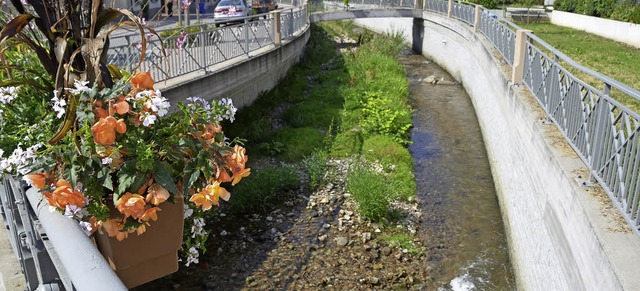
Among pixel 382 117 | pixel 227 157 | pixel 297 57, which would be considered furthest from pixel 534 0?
pixel 227 157

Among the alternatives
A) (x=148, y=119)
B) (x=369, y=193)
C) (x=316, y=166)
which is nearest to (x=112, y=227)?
(x=148, y=119)

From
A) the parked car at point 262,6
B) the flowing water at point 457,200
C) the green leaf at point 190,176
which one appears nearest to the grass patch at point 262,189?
the flowing water at point 457,200

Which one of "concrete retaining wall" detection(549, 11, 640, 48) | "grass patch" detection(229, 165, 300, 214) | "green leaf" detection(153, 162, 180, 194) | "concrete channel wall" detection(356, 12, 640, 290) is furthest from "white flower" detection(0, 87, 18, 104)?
"concrete retaining wall" detection(549, 11, 640, 48)

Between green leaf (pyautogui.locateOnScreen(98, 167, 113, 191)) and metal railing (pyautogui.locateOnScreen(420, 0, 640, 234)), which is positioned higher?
green leaf (pyautogui.locateOnScreen(98, 167, 113, 191))

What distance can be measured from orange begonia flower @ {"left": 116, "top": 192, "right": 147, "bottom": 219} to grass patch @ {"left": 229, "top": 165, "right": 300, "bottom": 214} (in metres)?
8.18

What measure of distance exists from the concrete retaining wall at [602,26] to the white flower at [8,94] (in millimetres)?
23193

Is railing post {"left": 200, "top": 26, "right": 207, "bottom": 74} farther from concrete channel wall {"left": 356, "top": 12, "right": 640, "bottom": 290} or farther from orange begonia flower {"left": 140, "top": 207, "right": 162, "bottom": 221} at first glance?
orange begonia flower {"left": 140, "top": 207, "right": 162, "bottom": 221}

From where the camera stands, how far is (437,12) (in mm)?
26406

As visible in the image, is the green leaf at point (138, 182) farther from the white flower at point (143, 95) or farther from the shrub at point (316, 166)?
the shrub at point (316, 166)

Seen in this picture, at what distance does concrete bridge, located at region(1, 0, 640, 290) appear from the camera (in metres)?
4.59

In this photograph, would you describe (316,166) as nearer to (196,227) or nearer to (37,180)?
→ (196,227)

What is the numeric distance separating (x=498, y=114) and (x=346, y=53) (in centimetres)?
1371

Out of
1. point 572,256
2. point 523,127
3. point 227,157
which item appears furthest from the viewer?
point 523,127

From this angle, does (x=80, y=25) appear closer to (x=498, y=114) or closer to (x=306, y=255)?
(x=306, y=255)
